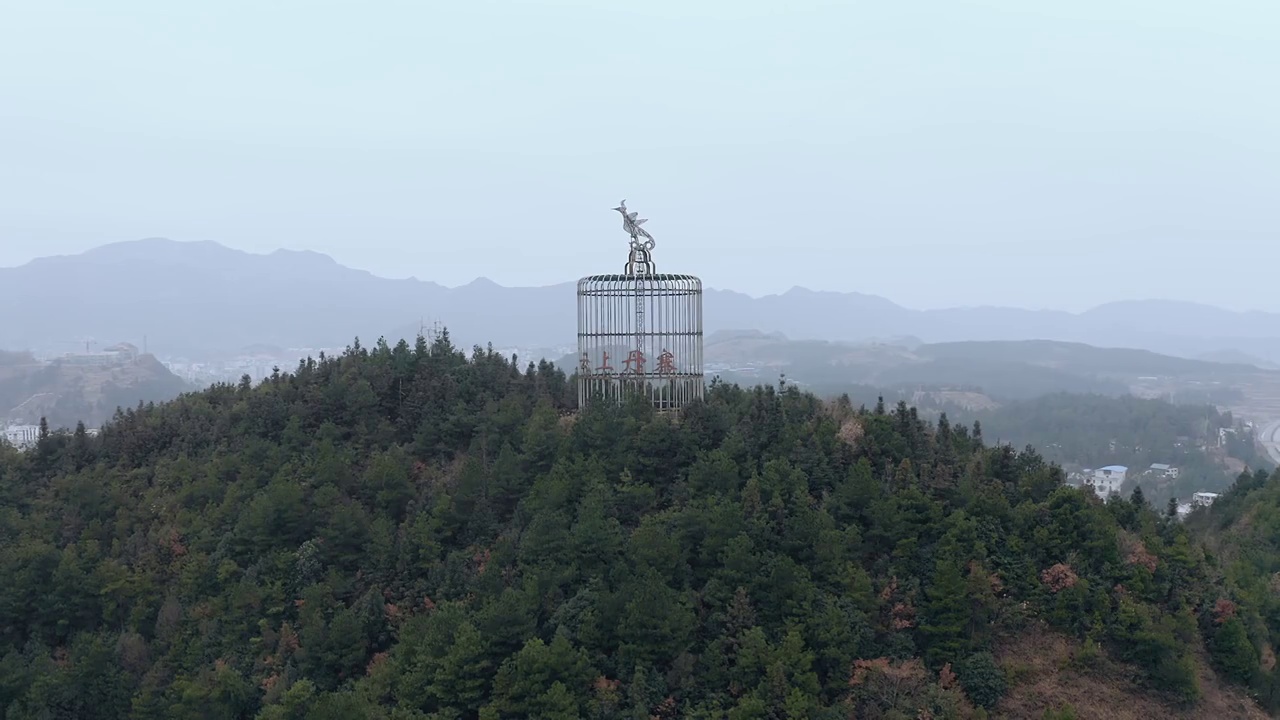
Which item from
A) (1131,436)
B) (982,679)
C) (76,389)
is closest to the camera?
(982,679)

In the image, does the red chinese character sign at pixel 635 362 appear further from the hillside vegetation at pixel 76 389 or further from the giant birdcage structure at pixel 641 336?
the hillside vegetation at pixel 76 389

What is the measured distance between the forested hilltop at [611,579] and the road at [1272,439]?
75.6m

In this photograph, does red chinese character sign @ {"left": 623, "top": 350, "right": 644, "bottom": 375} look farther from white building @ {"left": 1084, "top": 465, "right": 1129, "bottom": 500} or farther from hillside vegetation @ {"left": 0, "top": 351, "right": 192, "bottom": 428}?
hillside vegetation @ {"left": 0, "top": 351, "right": 192, "bottom": 428}

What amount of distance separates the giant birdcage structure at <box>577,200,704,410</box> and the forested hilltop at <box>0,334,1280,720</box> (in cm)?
99

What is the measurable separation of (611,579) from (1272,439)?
100351mm

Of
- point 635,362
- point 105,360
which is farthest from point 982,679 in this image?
point 105,360

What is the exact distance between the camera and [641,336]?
2112 centimetres

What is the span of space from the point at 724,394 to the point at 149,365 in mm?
95804

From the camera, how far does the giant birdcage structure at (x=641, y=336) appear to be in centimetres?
2098

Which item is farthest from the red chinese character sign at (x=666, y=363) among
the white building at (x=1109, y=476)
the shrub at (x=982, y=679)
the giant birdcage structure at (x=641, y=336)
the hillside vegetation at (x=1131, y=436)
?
the hillside vegetation at (x=1131, y=436)

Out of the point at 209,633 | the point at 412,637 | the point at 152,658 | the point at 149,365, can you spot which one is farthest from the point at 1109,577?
the point at 149,365

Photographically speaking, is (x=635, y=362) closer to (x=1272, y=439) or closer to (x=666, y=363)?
(x=666, y=363)

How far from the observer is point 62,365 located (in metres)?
101

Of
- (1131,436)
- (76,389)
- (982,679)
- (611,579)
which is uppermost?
(611,579)
